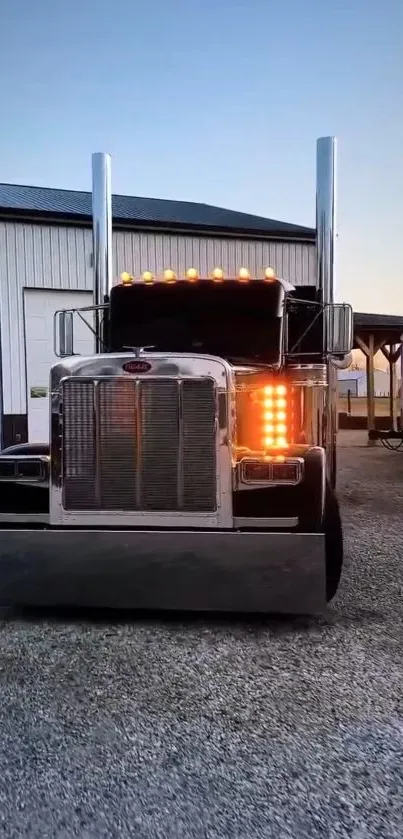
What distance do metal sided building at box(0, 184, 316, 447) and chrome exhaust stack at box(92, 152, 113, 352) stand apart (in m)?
5.63

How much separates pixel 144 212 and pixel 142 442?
515 inches

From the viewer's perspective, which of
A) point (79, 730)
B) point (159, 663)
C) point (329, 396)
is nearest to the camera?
point (79, 730)

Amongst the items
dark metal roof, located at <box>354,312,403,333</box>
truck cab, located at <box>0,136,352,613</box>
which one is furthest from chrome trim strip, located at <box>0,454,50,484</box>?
dark metal roof, located at <box>354,312,403,333</box>

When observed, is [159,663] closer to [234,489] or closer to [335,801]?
[234,489]

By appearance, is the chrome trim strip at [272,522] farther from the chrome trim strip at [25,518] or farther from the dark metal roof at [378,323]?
the dark metal roof at [378,323]

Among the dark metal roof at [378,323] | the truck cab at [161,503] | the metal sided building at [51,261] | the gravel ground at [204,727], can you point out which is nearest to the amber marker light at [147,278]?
the truck cab at [161,503]

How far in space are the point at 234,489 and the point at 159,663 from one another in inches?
41.7

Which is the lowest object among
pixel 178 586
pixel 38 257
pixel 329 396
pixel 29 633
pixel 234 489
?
pixel 29 633

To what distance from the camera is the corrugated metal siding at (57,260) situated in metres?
13.5

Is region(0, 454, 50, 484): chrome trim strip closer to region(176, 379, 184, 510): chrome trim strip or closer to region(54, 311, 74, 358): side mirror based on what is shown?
region(176, 379, 184, 510): chrome trim strip

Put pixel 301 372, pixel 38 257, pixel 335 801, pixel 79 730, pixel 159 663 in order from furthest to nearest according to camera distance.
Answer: pixel 38 257
pixel 301 372
pixel 159 663
pixel 79 730
pixel 335 801

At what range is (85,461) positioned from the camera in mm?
4375

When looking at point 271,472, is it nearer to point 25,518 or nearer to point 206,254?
point 25,518

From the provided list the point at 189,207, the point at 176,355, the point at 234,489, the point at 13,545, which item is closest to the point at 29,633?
A: the point at 13,545
